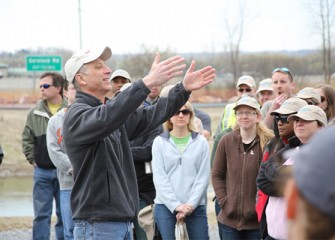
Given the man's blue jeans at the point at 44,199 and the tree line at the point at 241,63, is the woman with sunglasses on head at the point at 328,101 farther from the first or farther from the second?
the tree line at the point at 241,63

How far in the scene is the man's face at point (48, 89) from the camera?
10.2 meters

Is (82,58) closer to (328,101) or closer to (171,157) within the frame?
(171,157)

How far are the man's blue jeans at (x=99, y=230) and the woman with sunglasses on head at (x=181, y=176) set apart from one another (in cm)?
273

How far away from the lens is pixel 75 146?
5.20 meters

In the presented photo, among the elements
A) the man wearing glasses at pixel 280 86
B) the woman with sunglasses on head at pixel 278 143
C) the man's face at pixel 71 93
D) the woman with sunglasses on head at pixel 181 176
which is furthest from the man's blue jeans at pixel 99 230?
the man wearing glasses at pixel 280 86

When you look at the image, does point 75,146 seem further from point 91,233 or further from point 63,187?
point 63,187

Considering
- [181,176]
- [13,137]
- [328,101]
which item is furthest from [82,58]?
[13,137]

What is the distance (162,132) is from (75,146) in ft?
13.1

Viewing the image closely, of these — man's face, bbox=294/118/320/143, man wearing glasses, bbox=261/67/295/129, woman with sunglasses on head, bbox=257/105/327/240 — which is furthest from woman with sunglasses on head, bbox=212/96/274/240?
man's face, bbox=294/118/320/143

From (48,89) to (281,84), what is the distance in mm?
3151

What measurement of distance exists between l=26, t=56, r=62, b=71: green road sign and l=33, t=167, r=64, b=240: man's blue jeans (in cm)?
2633

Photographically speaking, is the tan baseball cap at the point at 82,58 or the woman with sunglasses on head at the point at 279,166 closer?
the tan baseball cap at the point at 82,58

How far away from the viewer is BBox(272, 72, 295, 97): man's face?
9.32m

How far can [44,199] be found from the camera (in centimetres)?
1021
